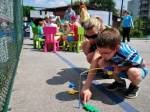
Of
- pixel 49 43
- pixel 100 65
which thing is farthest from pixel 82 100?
pixel 49 43

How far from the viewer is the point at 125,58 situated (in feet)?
13.1

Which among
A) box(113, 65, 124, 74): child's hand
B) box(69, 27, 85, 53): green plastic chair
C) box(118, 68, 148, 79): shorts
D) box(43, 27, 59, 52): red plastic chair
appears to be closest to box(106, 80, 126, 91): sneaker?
box(118, 68, 148, 79): shorts

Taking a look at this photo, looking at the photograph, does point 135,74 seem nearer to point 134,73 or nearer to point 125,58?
point 134,73

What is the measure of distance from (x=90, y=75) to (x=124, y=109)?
0.58 m

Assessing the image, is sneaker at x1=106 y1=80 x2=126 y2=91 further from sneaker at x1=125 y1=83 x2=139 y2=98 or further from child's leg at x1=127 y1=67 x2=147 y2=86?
child's leg at x1=127 y1=67 x2=147 y2=86

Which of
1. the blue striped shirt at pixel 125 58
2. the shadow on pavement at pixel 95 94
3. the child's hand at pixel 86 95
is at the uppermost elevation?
the blue striped shirt at pixel 125 58

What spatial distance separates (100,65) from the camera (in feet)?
13.5

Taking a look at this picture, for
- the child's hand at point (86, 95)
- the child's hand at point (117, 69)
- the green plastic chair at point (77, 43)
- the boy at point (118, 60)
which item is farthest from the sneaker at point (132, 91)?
the green plastic chair at point (77, 43)

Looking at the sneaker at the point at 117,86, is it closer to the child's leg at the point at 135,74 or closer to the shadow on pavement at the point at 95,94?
the shadow on pavement at the point at 95,94

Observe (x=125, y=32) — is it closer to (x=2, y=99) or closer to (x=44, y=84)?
(x=44, y=84)

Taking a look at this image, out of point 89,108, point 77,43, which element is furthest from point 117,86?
point 77,43

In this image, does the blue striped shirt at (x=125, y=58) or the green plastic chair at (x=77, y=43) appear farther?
the green plastic chair at (x=77, y=43)

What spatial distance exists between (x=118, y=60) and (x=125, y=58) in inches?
3.8

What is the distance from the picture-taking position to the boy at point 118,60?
367cm
